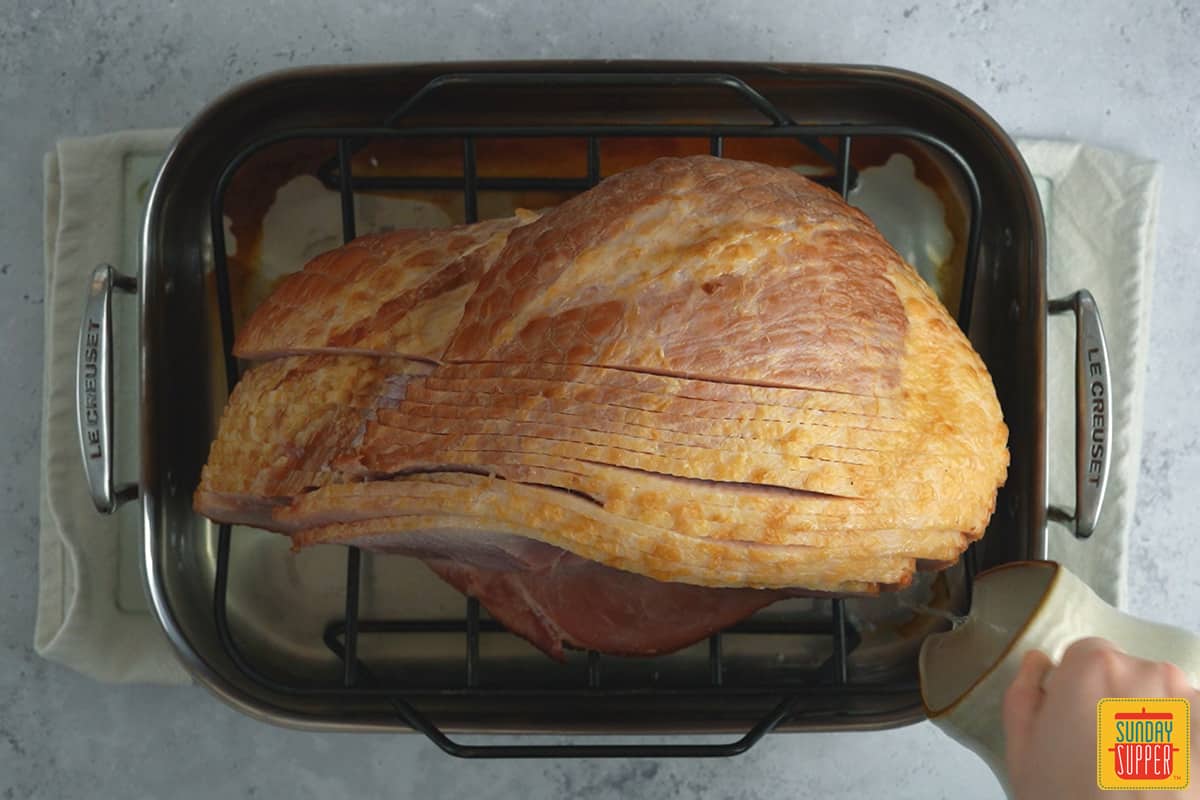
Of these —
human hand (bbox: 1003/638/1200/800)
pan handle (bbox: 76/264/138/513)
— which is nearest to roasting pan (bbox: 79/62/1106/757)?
pan handle (bbox: 76/264/138/513)

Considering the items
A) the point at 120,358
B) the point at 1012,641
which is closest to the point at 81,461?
the point at 120,358

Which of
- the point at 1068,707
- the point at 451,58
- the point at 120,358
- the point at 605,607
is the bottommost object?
the point at 605,607

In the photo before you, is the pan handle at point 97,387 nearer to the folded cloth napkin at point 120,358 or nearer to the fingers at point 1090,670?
the folded cloth napkin at point 120,358

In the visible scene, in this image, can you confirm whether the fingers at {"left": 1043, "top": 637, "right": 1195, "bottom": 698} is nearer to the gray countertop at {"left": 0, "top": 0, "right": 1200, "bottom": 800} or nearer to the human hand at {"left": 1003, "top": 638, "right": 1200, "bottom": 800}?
the human hand at {"left": 1003, "top": 638, "right": 1200, "bottom": 800}

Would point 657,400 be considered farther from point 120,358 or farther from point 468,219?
point 120,358

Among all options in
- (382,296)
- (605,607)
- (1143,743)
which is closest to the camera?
(1143,743)

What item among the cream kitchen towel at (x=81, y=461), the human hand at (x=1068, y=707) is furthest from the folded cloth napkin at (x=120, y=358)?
the human hand at (x=1068, y=707)

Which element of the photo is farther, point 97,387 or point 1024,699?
point 97,387
